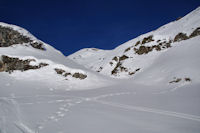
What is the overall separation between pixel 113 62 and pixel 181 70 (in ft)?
65.1

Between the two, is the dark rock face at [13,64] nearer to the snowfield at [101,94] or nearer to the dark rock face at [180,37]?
the snowfield at [101,94]

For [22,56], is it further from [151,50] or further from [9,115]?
[151,50]

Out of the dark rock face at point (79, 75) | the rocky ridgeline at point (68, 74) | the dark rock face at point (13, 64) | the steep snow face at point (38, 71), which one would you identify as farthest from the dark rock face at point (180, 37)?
the dark rock face at point (13, 64)

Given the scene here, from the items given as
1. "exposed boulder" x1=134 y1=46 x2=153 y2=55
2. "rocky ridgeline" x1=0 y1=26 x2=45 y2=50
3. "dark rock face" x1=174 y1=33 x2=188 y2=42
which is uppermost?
"dark rock face" x1=174 y1=33 x2=188 y2=42

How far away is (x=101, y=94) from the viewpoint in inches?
364

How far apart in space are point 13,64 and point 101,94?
40.9 ft

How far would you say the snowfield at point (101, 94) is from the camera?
3826 millimetres

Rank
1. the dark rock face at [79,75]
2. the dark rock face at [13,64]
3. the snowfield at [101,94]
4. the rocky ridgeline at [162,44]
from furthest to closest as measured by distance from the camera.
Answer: the rocky ridgeline at [162,44], the dark rock face at [79,75], the dark rock face at [13,64], the snowfield at [101,94]

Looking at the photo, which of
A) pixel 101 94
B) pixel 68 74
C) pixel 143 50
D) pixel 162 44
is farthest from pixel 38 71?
pixel 162 44

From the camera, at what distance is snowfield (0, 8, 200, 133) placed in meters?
3.83

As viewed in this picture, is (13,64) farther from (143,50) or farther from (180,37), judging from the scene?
(180,37)

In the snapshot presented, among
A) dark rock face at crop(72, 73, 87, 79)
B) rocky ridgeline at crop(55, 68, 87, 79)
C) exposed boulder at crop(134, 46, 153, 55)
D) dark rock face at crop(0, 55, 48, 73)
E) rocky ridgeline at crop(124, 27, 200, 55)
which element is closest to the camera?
dark rock face at crop(0, 55, 48, 73)

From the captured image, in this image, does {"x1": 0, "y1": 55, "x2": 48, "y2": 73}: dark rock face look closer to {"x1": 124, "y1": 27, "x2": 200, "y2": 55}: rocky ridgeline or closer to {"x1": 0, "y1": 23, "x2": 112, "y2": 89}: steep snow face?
{"x1": 0, "y1": 23, "x2": 112, "y2": 89}: steep snow face

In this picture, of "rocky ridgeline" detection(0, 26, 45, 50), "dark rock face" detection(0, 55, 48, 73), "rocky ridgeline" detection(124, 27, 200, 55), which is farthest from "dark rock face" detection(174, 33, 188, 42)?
"rocky ridgeline" detection(0, 26, 45, 50)
